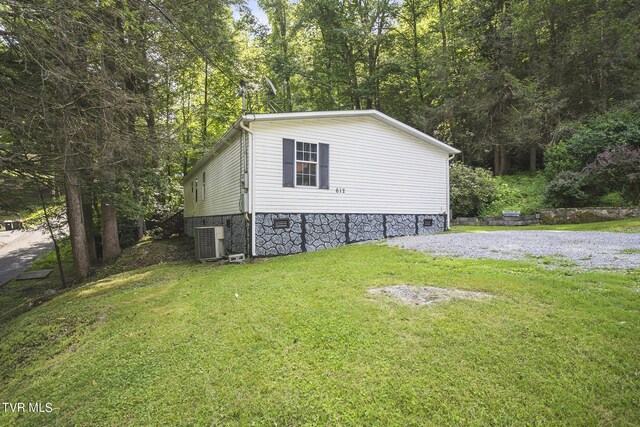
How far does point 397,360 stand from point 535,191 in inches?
596

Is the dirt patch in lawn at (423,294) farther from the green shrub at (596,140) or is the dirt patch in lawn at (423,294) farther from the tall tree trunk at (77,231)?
the green shrub at (596,140)

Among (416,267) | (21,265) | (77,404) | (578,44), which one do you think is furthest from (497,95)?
(21,265)

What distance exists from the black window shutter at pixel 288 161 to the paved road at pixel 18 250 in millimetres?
9612

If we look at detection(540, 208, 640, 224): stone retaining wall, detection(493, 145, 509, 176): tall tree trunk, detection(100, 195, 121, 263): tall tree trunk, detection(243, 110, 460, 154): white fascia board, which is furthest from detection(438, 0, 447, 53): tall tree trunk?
detection(100, 195, 121, 263): tall tree trunk

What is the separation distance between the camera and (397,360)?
2.63m

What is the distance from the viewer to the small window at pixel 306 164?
8.62 meters

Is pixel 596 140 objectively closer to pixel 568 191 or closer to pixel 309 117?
pixel 568 191

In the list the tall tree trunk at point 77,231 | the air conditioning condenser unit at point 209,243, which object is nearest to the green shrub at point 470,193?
the air conditioning condenser unit at point 209,243

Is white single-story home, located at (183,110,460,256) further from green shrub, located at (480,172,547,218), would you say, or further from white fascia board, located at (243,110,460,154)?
green shrub, located at (480,172,547,218)

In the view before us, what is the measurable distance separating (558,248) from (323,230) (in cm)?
547

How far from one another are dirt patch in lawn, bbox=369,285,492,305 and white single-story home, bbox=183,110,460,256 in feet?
14.7

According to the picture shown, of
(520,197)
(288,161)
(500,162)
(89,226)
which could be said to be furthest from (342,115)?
(500,162)

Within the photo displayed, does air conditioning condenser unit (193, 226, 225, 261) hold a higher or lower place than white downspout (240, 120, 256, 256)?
lower

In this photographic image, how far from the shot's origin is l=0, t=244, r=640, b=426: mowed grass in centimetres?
219
